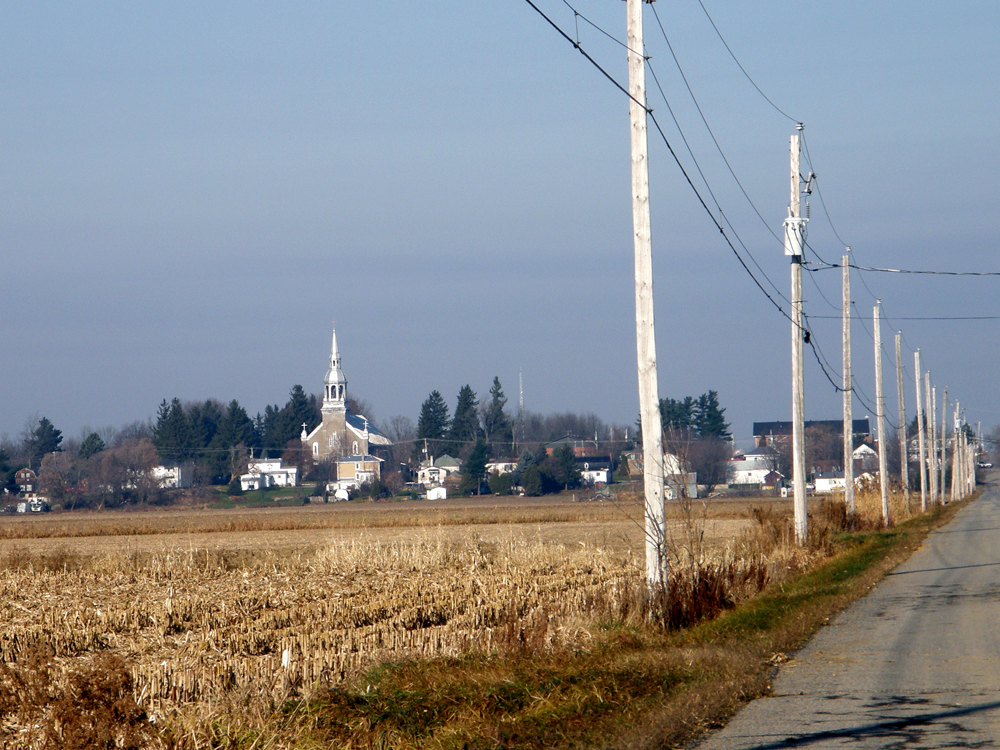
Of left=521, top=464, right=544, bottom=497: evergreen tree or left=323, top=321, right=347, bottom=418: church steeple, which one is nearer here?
left=521, top=464, right=544, bottom=497: evergreen tree

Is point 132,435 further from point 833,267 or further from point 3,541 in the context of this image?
point 833,267

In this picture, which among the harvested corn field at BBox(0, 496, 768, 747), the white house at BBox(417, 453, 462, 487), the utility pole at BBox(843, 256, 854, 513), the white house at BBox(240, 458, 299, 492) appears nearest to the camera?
the harvested corn field at BBox(0, 496, 768, 747)

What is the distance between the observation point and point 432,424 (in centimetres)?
15950

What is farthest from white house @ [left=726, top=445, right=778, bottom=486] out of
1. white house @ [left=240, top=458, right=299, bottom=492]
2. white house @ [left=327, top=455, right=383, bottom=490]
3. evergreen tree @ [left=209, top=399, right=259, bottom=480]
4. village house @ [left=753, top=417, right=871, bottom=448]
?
evergreen tree @ [left=209, top=399, right=259, bottom=480]

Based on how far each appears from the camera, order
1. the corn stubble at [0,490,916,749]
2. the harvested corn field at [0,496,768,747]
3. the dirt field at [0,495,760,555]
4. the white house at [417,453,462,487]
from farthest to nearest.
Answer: the white house at [417,453,462,487], the dirt field at [0,495,760,555], the harvested corn field at [0,496,768,747], the corn stubble at [0,490,916,749]

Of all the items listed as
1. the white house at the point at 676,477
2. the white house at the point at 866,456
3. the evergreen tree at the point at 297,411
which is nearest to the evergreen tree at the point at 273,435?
the evergreen tree at the point at 297,411

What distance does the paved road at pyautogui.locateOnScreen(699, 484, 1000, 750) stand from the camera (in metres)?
7.36

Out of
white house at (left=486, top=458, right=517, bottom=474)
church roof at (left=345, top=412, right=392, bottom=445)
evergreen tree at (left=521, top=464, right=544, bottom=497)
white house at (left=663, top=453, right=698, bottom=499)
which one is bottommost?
evergreen tree at (left=521, top=464, right=544, bottom=497)

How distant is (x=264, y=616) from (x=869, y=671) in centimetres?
962

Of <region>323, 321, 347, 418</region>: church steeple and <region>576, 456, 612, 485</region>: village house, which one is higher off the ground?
<region>323, 321, 347, 418</region>: church steeple

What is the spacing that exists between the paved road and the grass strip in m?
0.35

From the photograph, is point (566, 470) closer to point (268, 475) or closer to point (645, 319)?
point (268, 475)

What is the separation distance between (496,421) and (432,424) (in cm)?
987

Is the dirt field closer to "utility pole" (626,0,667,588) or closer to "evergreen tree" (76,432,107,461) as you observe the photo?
"utility pole" (626,0,667,588)
